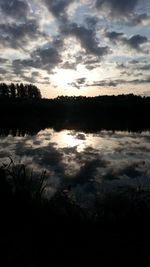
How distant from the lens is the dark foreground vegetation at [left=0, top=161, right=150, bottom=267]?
361 inches

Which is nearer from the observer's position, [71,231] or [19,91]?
[71,231]

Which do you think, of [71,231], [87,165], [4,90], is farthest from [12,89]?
[71,231]

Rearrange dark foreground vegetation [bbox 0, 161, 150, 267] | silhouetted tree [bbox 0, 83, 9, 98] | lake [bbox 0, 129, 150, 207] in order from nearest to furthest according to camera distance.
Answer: dark foreground vegetation [bbox 0, 161, 150, 267], lake [bbox 0, 129, 150, 207], silhouetted tree [bbox 0, 83, 9, 98]

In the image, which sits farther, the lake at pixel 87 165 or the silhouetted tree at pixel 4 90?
the silhouetted tree at pixel 4 90

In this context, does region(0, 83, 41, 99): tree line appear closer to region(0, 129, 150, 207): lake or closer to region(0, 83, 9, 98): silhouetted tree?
region(0, 83, 9, 98): silhouetted tree

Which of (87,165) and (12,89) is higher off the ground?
(12,89)

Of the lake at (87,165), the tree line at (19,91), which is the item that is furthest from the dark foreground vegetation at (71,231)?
the tree line at (19,91)

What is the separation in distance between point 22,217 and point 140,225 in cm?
433

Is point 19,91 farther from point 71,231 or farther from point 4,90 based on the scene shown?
point 71,231

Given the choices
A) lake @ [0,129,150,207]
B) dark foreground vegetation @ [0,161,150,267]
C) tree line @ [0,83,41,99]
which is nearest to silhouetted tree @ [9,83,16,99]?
tree line @ [0,83,41,99]

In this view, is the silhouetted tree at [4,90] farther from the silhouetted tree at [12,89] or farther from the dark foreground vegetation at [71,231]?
the dark foreground vegetation at [71,231]

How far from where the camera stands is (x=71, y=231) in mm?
10984

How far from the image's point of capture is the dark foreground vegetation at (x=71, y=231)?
9.17m

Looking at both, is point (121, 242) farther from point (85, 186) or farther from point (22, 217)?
point (85, 186)
